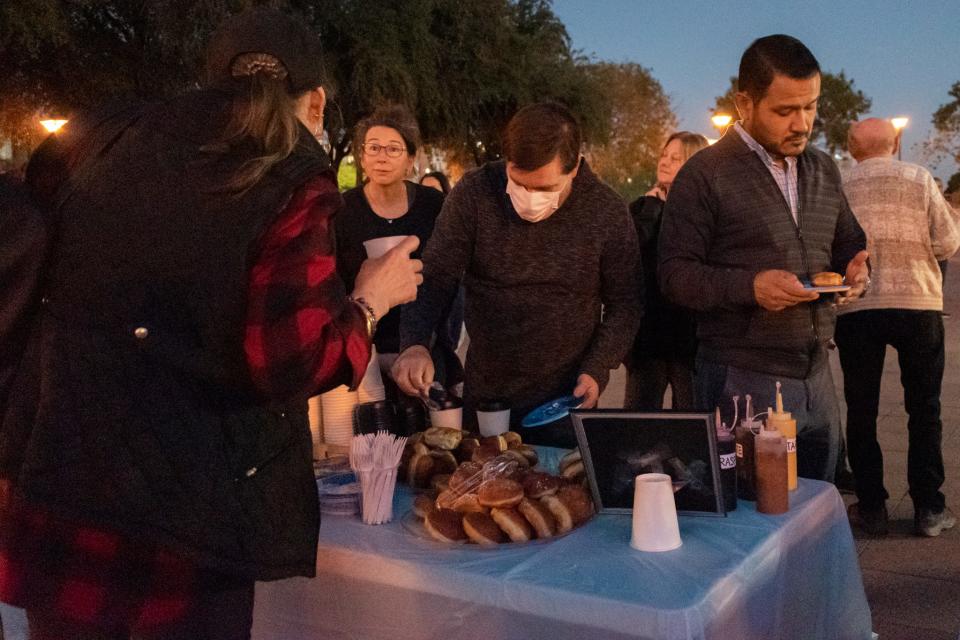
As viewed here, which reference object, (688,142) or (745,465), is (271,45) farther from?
(688,142)

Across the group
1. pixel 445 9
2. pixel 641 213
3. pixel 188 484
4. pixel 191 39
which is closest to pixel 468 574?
pixel 188 484

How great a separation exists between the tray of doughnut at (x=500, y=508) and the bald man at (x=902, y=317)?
278 centimetres

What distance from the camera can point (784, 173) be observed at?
296 centimetres

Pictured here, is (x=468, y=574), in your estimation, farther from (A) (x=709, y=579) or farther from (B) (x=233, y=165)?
(B) (x=233, y=165)

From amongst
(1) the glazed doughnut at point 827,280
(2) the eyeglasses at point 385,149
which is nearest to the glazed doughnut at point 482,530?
(1) the glazed doughnut at point 827,280

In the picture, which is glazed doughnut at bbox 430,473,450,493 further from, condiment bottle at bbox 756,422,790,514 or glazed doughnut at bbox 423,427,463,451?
condiment bottle at bbox 756,422,790,514

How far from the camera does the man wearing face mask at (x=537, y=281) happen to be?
305 cm

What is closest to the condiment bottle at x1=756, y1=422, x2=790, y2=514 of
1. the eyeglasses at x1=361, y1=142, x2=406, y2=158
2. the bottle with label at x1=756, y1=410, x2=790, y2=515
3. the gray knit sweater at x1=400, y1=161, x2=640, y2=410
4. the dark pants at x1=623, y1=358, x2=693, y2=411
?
the bottle with label at x1=756, y1=410, x2=790, y2=515

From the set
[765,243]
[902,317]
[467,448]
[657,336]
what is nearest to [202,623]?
[467,448]

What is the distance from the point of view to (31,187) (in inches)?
62.2

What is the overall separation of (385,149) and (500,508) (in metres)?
2.40

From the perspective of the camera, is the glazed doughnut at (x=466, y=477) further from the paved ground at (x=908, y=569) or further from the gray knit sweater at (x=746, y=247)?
the paved ground at (x=908, y=569)

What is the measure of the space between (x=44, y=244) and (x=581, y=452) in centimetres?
118

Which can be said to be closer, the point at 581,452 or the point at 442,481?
the point at 581,452
